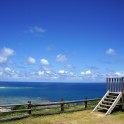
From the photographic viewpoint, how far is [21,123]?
16.8 m

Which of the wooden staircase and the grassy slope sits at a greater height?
the wooden staircase

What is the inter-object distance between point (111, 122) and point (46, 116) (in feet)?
16.2

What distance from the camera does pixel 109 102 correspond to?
21.5 m

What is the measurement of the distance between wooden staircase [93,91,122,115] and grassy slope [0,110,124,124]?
66cm

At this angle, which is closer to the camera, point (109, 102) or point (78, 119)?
point (78, 119)

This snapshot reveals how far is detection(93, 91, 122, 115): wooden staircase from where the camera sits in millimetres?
20622

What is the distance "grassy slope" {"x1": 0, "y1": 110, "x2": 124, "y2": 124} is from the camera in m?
17.3

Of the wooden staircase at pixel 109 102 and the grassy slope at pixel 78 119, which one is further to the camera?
the wooden staircase at pixel 109 102

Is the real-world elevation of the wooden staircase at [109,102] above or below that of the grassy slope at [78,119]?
above

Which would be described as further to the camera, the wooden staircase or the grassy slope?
the wooden staircase

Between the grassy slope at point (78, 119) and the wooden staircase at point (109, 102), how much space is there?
25.9 inches

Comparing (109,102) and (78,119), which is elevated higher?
(109,102)

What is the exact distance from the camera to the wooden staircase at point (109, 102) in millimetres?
20622

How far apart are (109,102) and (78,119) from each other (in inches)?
176
